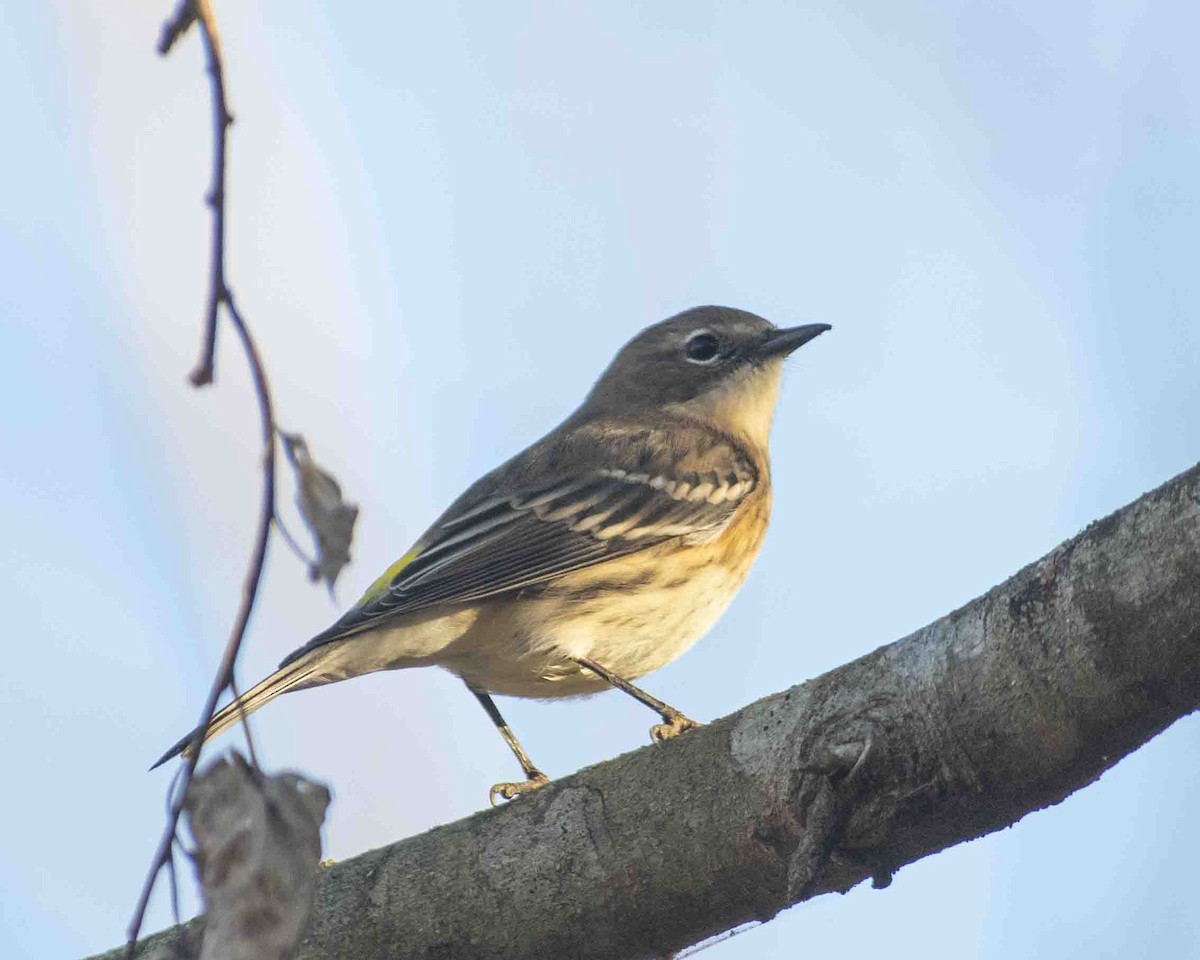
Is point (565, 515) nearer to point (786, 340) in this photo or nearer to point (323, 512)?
point (786, 340)

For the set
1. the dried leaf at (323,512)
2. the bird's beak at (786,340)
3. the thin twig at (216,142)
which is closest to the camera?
the thin twig at (216,142)

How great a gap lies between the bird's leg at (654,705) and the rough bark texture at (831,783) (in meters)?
2.20

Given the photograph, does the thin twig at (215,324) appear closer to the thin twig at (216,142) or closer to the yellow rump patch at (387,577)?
the thin twig at (216,142)

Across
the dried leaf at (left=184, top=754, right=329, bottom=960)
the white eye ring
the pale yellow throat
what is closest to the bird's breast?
the pale yellow throat

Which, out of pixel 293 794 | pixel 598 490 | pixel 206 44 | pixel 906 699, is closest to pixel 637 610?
pixel 598 490

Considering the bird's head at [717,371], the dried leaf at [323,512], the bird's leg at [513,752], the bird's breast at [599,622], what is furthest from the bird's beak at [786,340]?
the dried leaf at [323,512]

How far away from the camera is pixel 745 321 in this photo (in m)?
9.70

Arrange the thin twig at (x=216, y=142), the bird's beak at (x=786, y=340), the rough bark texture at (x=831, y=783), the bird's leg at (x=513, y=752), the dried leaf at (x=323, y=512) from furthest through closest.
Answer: the bird's beak at (x=786, y=340) < the bird's leg at (x=513, y=752) < the rough bark texture at (x=831, y=783) < the dried leaf at (x=323, y=512) < the thin twig at (x=216, y=142)

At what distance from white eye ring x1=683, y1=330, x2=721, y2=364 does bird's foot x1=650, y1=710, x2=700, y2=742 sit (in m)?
3.24

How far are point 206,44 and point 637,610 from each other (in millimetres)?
5534

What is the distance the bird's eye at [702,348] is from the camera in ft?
32.0

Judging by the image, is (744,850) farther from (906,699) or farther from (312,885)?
(312,885)

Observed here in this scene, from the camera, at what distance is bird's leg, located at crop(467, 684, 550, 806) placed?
6.92 metres

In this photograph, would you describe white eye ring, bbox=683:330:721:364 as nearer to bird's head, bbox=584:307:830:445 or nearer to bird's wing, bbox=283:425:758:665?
bird's head, bbox=584:307:830:445
